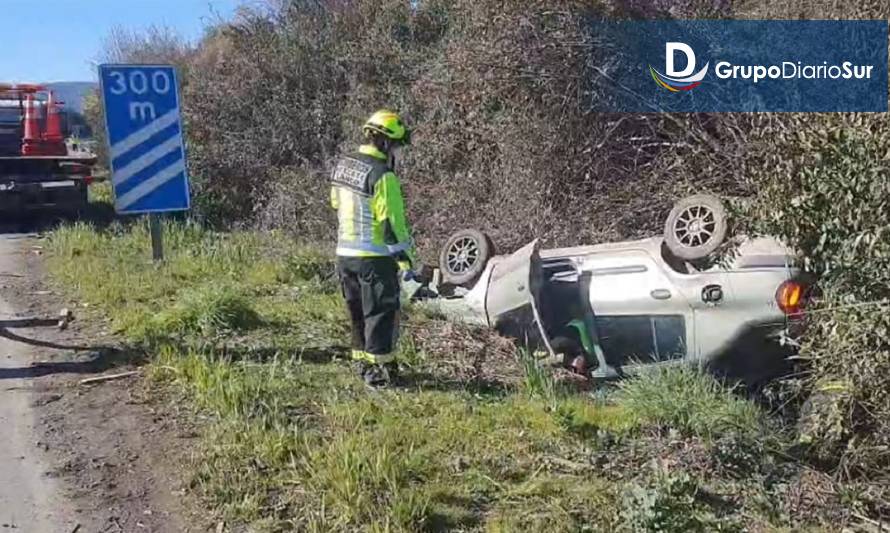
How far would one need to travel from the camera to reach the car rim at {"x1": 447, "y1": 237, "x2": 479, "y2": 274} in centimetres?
733

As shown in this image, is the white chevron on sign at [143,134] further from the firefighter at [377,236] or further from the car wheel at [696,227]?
the car wheel at [696,227]

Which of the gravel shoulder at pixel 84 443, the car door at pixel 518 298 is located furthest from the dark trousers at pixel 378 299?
the gravel shoulder at pixel 84 443

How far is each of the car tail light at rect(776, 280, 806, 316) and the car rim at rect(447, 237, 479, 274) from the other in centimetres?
268

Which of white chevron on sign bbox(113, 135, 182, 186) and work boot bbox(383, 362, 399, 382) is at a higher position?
white chevron on sign bbox(113, 135, 182, 186)

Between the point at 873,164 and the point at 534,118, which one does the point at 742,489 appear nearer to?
the point at 873,164

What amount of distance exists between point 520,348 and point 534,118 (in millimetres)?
3682

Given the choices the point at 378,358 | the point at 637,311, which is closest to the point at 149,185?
the point at 378,358

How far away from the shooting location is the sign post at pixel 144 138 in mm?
7660

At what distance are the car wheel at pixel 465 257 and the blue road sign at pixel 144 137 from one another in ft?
8.62

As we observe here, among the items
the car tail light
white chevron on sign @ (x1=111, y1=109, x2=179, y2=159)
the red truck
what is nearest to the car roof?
the car tail light

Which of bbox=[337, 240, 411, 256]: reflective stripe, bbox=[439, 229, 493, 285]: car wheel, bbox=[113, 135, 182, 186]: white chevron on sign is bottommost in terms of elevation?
bbox=[439, 229, 493, 285]: car wheel

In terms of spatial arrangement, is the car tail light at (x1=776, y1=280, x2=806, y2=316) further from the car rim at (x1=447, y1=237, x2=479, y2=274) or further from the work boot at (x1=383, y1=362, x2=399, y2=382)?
the car rim at (x1=447, y1=237, x2=479, y2=274)

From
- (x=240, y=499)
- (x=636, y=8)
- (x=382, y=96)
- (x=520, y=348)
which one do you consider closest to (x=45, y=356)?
(x=240, y=499)

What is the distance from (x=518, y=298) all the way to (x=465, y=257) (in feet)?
4.26
